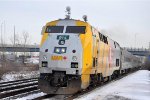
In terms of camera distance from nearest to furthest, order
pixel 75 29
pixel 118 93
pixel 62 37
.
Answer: pixel 62 37 → pixel 75 29 → pixel 118 93

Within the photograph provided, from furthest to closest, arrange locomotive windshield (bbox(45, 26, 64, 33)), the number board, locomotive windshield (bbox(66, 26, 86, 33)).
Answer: locomotive windshield (bbox(45, 26, 64, 33))
locomotive windshield (bbox(66, 26, 86, 33))
the number board

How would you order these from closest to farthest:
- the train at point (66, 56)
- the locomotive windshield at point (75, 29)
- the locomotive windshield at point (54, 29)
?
the train at point (66, 56)
the locomotive windshield at point (75, 29)
the locomotive windshield at point (54, 29)

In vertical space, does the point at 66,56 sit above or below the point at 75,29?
below

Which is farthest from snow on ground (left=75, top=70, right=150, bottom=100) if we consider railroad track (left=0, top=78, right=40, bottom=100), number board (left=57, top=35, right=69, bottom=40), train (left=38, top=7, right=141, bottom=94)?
railroad track (left=0, top=78, right=40, bottom=100)

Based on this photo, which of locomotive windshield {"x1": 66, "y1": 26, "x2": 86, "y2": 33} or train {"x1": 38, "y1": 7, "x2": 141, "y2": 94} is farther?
locomotive windshield {"x1": 66, "y1": 26, "x2": 86, "y2": 33}

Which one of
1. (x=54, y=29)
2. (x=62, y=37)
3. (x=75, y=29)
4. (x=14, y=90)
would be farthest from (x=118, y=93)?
(x=14, y=90)

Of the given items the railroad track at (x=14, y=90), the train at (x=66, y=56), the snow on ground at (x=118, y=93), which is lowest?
the snow on ground at (x=118, y=93)

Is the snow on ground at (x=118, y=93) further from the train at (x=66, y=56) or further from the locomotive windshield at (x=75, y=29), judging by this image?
the locomotive windshield at (x=75, y=29)

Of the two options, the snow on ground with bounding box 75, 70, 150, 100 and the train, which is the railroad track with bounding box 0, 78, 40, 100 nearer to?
the train

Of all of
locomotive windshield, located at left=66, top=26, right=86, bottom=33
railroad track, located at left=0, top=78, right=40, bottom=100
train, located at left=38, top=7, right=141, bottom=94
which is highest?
locomotive windshield, located at left=66, top=26, right=86, bottom=33

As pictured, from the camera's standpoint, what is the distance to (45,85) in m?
15.8

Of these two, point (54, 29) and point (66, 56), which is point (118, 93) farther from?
point (54, 29)

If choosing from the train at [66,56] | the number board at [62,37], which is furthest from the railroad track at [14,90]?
the number board at [62,37]

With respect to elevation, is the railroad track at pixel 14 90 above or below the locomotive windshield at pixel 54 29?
below
